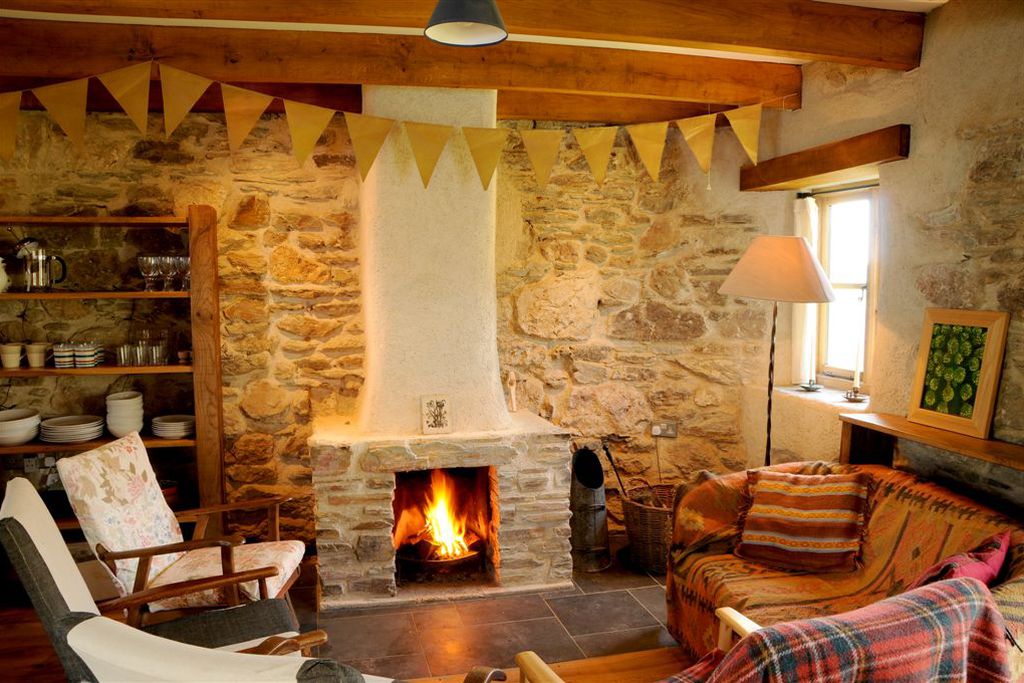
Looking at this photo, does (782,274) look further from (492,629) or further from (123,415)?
(123,415)

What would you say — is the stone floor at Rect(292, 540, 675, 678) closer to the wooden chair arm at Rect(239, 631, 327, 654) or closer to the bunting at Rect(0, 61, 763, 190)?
the wooden chair arm at Rect(239, 631, 327, 654)

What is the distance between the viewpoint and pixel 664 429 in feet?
14.9

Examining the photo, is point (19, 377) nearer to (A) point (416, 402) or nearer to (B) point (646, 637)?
(A) point (416, 402)

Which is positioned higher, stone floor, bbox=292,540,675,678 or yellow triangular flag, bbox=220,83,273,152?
yellow triangular flag, bbox=220,83,273,152

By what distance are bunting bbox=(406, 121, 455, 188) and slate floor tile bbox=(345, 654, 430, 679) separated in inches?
79.4

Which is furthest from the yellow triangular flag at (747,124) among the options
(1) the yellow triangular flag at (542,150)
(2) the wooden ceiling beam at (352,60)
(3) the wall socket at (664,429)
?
(3) the wall socket at (664,429)

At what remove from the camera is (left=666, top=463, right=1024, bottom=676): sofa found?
2527mm

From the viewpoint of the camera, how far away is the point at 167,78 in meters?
3.08

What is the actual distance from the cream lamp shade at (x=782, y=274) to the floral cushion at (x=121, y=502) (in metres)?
2.51

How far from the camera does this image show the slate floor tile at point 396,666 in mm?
2918

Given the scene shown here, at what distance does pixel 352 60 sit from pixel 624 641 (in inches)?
105

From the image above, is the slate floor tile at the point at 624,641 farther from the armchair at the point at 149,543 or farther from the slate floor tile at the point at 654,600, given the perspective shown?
the armchair at the point at 149,543

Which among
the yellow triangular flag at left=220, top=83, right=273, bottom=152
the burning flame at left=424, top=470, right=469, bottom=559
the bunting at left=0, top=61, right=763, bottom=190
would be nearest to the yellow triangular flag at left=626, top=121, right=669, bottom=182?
the bunting at left=0, top=61, right=763, bottom=190

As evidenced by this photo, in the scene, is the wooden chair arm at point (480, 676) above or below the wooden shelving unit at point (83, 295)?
below
